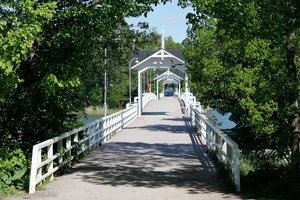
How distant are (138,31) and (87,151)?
13.1 ft

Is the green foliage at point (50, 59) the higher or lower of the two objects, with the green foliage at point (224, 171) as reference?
higher

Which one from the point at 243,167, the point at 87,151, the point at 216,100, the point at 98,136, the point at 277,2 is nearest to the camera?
the point at 277,2

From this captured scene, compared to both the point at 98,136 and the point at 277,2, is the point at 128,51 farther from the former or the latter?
the point at 277,2

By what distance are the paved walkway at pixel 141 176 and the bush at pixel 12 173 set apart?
52cm

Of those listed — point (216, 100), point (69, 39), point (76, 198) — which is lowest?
point (76, 198)

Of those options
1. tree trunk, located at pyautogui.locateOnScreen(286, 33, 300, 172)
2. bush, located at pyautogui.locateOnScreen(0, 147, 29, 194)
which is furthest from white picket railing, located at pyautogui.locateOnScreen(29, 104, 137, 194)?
tree trunk, located at pyautogui.locateOnScreen(286, 33, 300, 172)

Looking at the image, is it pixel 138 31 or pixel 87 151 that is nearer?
pixel 138 31

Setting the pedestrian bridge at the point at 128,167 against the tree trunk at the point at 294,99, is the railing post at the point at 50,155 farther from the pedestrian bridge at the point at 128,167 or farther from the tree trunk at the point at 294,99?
the tree trunk at the point at 294,99

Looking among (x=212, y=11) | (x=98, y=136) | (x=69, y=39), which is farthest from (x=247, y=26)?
(x=98, y=136)

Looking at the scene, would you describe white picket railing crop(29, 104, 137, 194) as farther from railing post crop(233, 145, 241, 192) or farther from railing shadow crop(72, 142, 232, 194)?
railing post crop(233, 145, 241, 192)

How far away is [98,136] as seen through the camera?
56.0 feet

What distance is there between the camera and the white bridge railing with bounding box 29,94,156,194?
8.91 m

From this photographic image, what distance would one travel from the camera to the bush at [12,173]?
29.3ft

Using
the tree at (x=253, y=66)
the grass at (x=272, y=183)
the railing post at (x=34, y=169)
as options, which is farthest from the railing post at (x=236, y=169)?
the railing post at (x=34, y=169)
